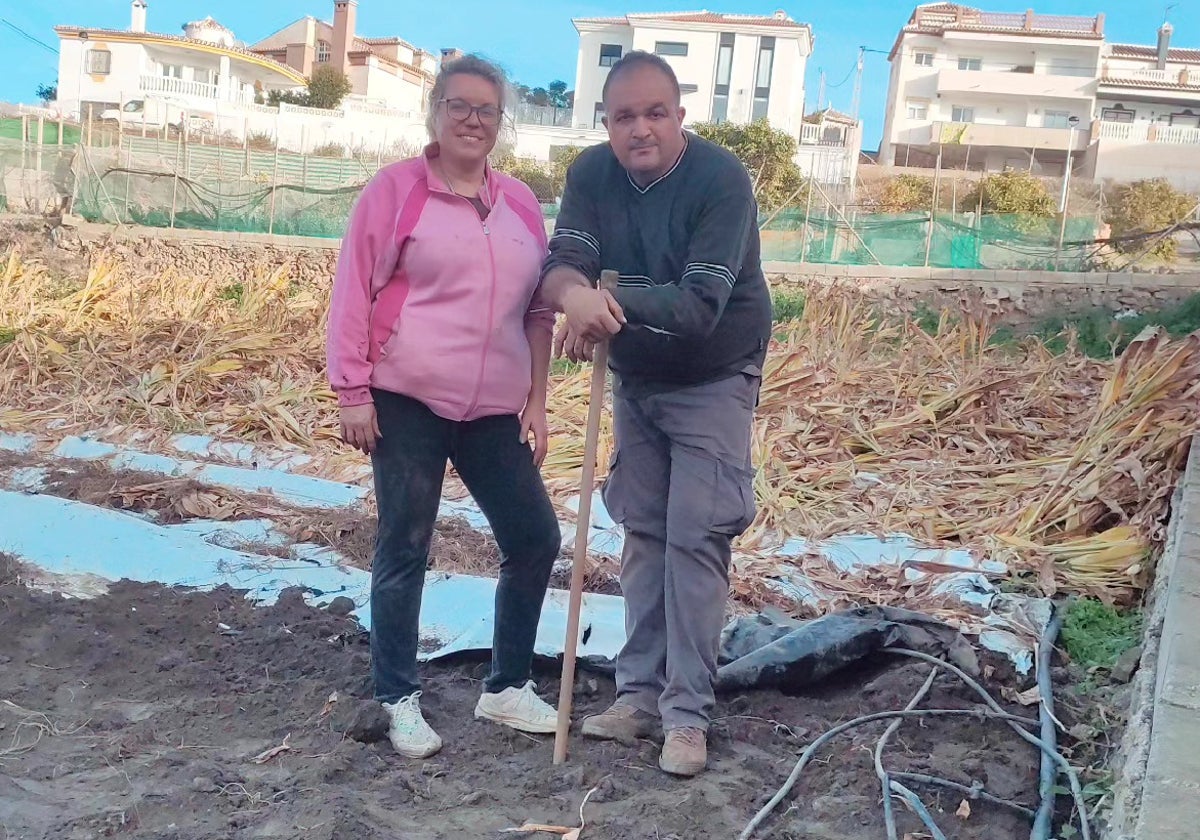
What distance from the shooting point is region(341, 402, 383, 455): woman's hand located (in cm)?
252

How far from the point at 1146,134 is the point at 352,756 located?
Result: 4153 cm

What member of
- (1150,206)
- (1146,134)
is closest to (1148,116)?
(1146,134)

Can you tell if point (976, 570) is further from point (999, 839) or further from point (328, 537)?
point (328, 537)

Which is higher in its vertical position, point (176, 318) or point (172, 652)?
point (176, 318)

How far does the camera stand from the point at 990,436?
624 centimetres

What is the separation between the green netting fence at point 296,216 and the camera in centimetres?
1569

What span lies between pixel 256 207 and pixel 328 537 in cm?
1307

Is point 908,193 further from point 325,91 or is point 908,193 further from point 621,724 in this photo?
point 621,724

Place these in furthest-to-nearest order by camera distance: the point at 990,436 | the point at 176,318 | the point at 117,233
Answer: the point at 117,233 < the point at 176,318 < the point at 990,436

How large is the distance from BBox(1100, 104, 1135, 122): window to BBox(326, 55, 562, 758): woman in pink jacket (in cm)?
5005

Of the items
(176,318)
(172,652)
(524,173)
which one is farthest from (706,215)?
(524,173)

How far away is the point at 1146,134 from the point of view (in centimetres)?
3744

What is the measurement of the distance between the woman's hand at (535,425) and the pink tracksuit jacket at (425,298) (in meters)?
0.11

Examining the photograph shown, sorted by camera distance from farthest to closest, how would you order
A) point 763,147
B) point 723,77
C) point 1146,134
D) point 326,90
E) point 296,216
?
1. point 723,77
2. point 326,90
3. point 1146,134
4. point 763,147
5. point 296,216
